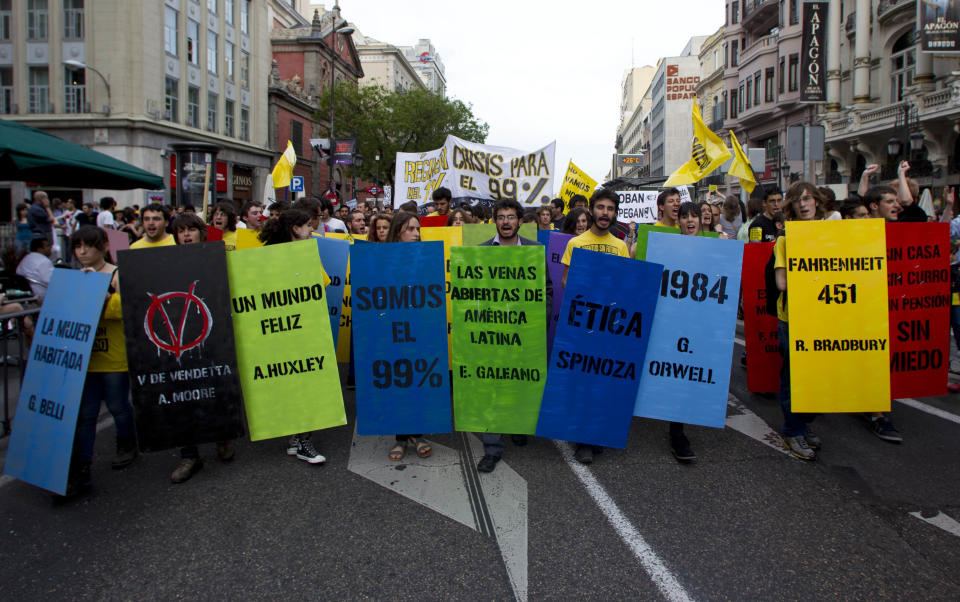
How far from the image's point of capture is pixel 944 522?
3799mm

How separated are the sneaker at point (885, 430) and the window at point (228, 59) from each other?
3879cm

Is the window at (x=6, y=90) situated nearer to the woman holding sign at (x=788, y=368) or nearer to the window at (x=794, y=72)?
the woman holding sign at (x=788, y=368)

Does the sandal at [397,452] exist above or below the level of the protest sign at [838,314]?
below

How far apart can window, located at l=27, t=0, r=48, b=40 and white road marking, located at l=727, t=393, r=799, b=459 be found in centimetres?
3373

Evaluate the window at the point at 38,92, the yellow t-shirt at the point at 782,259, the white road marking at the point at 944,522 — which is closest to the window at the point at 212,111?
the window at the point at 38,92

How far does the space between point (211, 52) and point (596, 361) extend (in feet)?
122

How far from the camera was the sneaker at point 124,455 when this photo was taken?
4742 mm

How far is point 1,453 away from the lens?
502cm

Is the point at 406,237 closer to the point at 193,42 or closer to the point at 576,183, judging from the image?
the point at 576,183

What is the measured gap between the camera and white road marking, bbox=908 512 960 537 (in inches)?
146

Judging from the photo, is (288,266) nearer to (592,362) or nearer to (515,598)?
(592,362)

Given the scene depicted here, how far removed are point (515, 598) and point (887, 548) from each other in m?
2.04

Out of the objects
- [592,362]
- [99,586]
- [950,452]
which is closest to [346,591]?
[99,586]

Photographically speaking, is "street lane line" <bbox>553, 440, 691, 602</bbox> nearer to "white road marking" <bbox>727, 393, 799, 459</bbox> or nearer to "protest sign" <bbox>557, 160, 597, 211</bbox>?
"white road marking" <bbox>727, 393, 799, 459</bbox>
